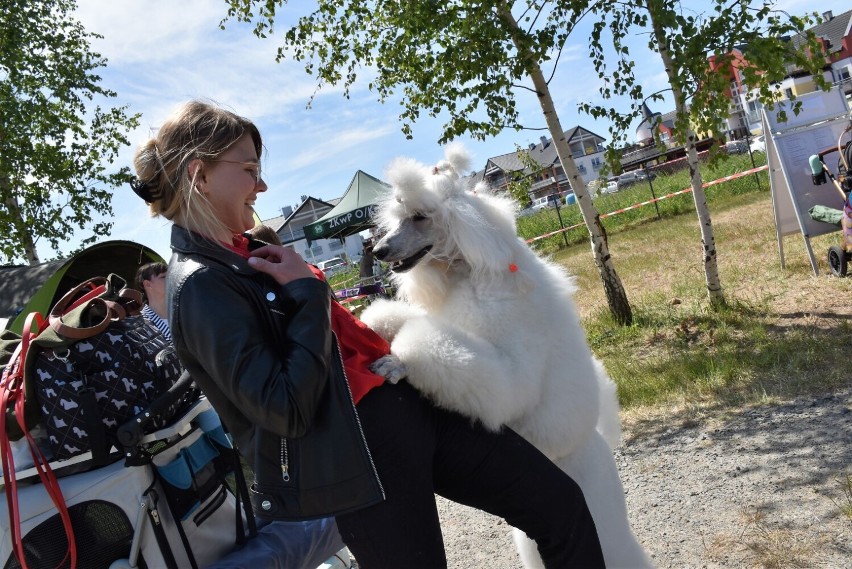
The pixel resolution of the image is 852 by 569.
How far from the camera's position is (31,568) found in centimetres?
210

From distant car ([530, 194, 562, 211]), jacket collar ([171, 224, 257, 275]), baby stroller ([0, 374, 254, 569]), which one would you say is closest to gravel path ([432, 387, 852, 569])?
baby stroller ([0, 374, 254, 569])

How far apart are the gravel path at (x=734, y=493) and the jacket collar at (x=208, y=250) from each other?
2.39 meters

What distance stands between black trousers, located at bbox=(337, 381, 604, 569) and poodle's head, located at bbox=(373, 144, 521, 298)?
571 millimetres

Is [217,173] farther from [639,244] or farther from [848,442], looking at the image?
[639,244]

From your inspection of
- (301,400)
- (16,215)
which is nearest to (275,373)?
(301,400)

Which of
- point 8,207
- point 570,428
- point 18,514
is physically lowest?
point 570,428

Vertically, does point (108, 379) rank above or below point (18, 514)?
above

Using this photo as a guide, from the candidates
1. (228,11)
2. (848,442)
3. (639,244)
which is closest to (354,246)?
(639,244)

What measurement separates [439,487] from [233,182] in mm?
1002

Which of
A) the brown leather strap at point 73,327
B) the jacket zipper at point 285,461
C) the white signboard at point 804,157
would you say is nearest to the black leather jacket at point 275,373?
the jacket zipper at point 285,461

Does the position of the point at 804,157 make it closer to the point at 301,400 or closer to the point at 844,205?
the point at 844,205

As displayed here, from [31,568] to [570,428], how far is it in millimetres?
1860

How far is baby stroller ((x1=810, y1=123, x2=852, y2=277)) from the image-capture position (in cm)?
601

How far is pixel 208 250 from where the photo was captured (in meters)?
1.52
